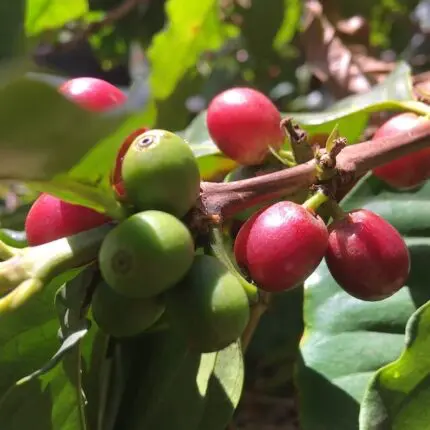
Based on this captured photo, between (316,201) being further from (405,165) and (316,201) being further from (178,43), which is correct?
(178,43)

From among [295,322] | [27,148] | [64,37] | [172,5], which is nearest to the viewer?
[27,148]

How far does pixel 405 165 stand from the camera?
0.79 m

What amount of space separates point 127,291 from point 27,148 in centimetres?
11

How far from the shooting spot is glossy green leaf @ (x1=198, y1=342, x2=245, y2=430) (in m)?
0.68

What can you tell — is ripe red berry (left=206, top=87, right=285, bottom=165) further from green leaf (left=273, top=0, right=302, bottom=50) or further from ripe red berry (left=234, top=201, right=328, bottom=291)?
green leaf (left=273, top=0, right=302, bottom=50)

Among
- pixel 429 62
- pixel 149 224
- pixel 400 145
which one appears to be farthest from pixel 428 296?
pixel 429 62

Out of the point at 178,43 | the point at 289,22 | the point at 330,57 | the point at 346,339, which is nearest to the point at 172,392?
the point at 346,339

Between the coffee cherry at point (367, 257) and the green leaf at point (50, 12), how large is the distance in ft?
1.74

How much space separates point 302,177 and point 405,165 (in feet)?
0.64

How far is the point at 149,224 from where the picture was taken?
48cm

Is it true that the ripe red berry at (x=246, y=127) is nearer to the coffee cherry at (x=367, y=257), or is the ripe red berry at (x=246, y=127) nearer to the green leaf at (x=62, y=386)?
the coffee cherry at (x=367, y=257)

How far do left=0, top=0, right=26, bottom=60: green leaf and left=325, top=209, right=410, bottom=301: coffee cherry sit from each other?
30 centimetres

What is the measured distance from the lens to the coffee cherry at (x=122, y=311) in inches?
20.3

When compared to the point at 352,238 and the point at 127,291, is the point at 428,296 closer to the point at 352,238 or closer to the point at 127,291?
the point at 352,238
